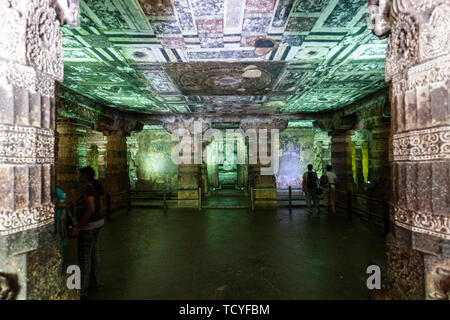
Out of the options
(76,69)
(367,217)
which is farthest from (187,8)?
(367,217)

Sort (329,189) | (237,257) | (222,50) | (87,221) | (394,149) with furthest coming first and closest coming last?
Answer: (329,189)
(222,50)
(237,257)
(87,221)
(394,149)

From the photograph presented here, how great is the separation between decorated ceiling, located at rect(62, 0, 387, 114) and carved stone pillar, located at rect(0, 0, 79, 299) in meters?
1.65

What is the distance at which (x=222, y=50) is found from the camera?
14.3ft

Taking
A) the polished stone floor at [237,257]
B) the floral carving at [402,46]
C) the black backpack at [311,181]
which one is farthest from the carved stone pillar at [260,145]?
the floral carving at [402,46]

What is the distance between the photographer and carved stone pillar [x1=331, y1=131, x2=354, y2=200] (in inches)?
420

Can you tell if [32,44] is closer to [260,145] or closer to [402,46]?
[402,46]

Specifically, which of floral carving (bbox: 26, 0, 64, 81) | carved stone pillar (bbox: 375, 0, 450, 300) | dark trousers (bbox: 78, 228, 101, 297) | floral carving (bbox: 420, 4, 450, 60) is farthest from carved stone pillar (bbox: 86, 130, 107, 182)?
floral carving (bbox: 420, 4, 450, 60)

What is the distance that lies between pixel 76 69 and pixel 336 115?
9259 mm

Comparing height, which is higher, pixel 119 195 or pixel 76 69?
pixel 76 69

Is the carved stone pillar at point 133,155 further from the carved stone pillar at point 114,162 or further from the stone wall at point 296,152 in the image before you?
the stone wall at point 296,152

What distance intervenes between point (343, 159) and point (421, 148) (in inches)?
386

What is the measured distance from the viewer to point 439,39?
1.63 metres

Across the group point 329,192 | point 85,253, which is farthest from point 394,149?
point 329,192
